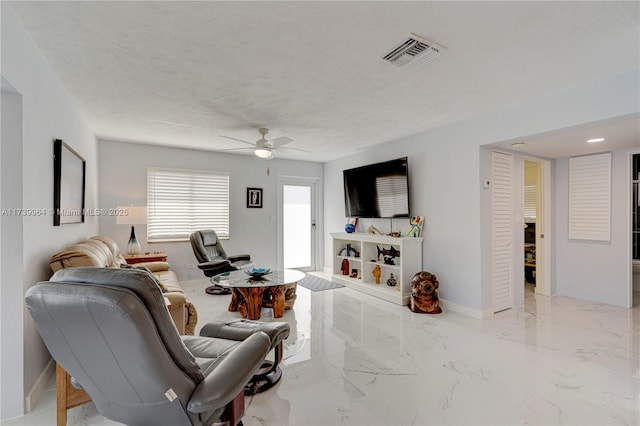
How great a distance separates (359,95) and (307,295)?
3.00 m

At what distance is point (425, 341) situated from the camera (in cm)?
301

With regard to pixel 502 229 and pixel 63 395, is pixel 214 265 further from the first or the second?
pixel 502 229

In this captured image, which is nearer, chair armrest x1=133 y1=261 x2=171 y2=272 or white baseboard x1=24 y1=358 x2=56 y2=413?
white baseboard x1=24 y1=358 x2=56 y2=413

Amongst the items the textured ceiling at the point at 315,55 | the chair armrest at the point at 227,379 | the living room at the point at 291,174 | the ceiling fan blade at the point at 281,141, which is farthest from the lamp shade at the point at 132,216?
the chair armrest at the point at 227,379

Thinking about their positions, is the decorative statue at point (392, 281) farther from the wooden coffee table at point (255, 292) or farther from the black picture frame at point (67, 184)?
the black picture frame at point (67, 184)

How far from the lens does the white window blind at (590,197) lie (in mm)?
4188

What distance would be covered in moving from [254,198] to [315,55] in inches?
162

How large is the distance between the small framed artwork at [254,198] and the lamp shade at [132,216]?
187 cm

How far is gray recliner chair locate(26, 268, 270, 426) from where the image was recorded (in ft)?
3.67

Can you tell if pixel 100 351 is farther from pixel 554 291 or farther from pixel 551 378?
pixel 554 291

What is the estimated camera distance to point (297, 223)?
662cm

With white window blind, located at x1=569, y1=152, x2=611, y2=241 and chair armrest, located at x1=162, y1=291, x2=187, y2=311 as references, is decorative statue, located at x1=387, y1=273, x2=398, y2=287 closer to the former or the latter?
white window blind, located at x1=569, y1=152, x2=611, y2=241

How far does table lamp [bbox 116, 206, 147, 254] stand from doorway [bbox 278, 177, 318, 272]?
2521mm

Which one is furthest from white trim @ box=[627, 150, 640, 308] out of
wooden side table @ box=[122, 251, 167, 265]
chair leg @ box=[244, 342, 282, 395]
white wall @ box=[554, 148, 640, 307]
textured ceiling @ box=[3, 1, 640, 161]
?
wooden side table @ box=[122, 251, 167, 265]
